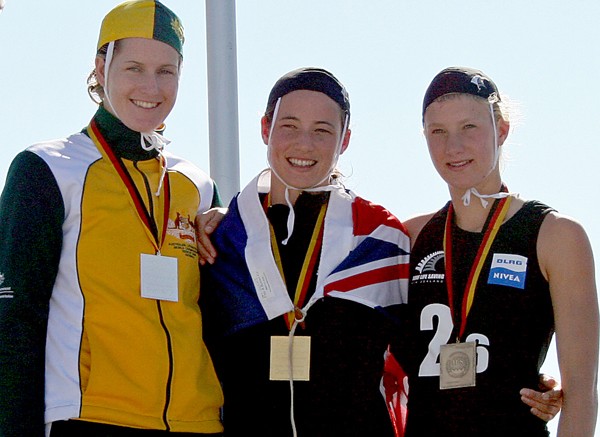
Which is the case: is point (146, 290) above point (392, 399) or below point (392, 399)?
above

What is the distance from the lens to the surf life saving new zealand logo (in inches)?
161

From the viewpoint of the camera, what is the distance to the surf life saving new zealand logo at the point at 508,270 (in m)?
4.09

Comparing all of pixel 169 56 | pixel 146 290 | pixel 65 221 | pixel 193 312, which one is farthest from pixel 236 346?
pixel 169 56

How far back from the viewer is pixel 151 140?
4.29m

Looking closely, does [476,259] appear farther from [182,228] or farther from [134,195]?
[134,195]

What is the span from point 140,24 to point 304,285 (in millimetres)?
1304

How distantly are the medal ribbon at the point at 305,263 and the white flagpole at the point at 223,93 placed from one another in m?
1.01

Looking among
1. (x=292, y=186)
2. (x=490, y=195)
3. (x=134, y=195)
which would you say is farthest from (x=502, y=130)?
(x=134, y=195)

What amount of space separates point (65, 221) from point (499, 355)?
183cm

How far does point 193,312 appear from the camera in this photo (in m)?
4.12

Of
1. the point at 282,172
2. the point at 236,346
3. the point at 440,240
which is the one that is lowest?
the point at 236,346

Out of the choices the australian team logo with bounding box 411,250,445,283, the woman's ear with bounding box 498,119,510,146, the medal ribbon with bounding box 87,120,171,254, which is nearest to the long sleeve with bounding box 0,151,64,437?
the medal ribbon with bounding box 87,120,171,254

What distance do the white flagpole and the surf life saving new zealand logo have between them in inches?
67.3

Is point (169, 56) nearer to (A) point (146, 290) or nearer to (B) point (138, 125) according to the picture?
(B) point (138, 125)
